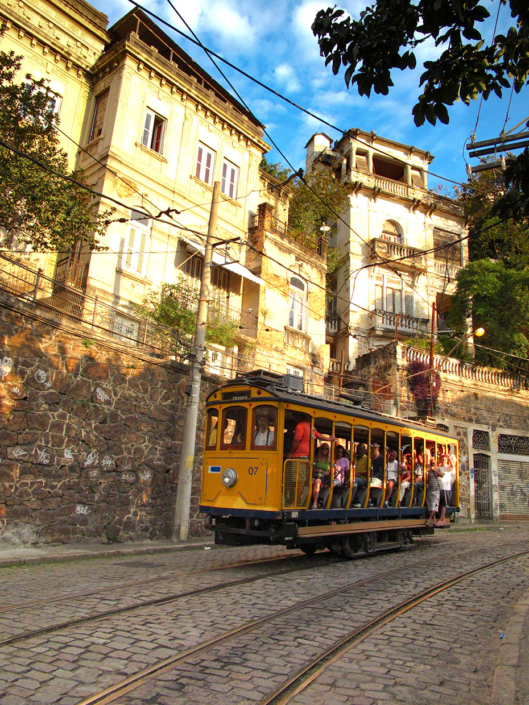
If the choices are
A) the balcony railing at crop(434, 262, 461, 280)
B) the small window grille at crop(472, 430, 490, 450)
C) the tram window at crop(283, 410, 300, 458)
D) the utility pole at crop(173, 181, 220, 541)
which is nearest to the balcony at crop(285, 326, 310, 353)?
the utility pole at crop(173, 181, 220, 541)

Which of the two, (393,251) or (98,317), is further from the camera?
(393,251)

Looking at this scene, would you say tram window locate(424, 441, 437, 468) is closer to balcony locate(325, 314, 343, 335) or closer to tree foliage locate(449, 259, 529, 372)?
tree foliage locate(449, 259, 529, 372)

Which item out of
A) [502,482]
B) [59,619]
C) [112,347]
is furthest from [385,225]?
[59,619]

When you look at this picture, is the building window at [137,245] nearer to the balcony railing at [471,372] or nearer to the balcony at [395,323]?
the balcony railing at [471,372]

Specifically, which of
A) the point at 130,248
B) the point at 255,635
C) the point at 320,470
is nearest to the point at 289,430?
the point at 320,470

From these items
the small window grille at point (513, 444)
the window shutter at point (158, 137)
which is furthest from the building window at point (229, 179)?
the small window grille at point (513, 444)

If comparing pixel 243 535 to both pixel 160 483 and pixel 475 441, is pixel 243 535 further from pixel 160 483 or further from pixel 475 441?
pixel 475 441

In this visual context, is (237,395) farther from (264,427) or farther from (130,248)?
(130,248)

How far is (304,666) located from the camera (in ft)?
Result: 15.4

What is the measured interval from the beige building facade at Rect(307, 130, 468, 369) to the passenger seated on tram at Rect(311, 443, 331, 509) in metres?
16.1

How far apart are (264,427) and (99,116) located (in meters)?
14.8

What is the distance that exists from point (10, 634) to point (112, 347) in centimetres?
854

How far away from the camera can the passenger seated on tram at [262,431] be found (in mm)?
9680

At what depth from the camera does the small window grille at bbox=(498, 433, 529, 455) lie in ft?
83.6
